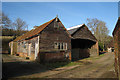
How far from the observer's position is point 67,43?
17.1 metres

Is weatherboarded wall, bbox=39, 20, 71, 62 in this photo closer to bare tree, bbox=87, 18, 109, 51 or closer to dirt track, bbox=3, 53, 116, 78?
dirt track, bbox=3, 53, 116, 78

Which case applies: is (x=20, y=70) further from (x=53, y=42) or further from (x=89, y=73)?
(x=89, y=73)

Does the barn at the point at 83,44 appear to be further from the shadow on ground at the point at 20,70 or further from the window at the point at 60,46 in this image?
the shadow on ground at the point at 20,70

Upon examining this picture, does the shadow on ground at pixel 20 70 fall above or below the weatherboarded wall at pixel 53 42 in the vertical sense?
below

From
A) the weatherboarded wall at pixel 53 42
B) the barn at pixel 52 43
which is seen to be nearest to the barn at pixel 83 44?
the weatherboarded wall at pixel 53 42

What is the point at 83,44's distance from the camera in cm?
2425

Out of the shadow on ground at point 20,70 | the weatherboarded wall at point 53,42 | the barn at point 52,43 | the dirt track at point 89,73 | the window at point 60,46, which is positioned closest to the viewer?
the dirt track at point 89,73

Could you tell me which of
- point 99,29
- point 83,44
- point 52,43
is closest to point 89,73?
point 52,43

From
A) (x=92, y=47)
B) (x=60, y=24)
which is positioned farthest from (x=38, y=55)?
(x=92, y=47)

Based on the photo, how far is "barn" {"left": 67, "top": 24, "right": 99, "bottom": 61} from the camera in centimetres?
2175

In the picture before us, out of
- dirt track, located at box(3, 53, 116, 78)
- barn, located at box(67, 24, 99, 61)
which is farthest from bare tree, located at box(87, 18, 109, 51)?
dirt track, located at box(3, 53, 116, 78)

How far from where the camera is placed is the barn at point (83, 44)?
21747 mm

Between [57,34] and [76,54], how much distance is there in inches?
353

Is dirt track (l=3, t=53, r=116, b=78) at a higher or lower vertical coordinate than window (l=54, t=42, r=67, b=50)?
lower
